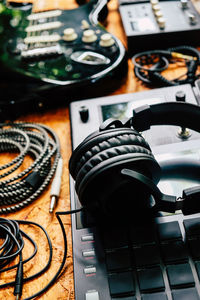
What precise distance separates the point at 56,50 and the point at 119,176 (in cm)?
49

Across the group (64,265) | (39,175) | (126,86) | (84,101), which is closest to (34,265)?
(64,265)

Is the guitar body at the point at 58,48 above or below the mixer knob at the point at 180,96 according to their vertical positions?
above

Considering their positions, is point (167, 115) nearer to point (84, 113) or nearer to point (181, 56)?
point (84, 113)

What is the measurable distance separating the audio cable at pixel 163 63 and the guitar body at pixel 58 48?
0.23ft

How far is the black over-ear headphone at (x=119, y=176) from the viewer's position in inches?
16.2

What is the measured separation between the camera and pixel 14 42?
814 millimetres

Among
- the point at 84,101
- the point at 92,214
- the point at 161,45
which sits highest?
the point at 161,45

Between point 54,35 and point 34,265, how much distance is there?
0.61 meters

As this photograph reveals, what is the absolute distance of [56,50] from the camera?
0.78m

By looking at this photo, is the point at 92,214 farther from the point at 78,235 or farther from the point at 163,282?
the point at 163,282

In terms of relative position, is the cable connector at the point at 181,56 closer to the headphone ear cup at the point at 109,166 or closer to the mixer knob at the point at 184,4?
the mixer knob at the point at 184,4

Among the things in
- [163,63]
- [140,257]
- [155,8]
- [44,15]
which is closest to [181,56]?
[163,63]

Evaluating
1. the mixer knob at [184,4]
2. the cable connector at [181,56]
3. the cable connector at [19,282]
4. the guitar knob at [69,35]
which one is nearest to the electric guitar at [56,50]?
the guitar knob at [69,35]

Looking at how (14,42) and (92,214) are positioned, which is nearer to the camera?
(92,214)
